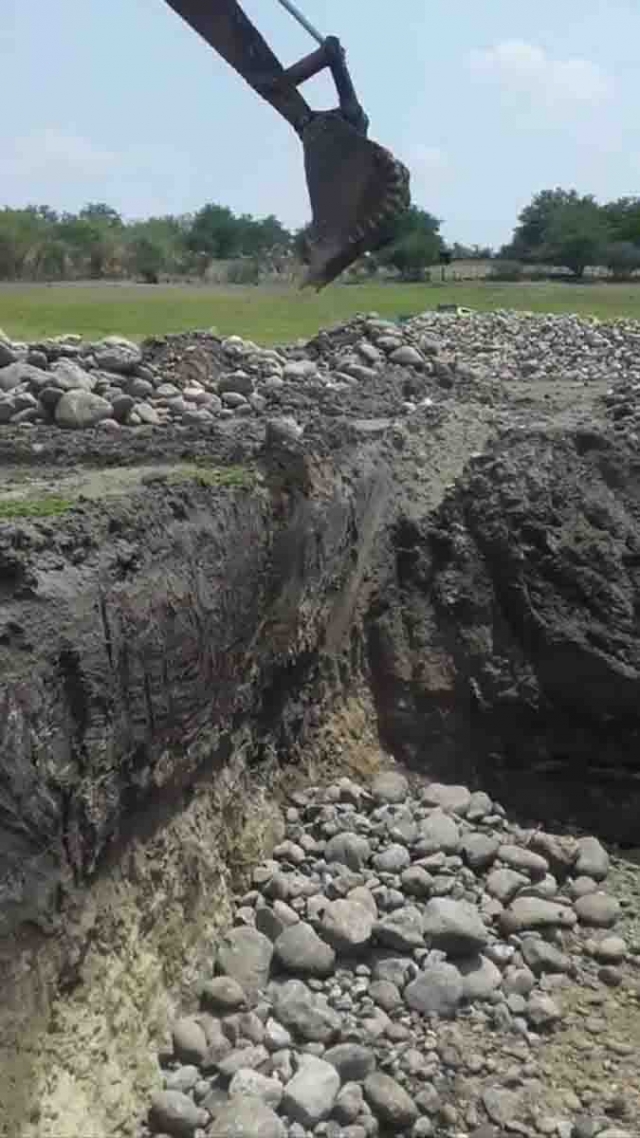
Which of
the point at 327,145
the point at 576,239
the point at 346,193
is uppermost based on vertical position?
the point at 327,145

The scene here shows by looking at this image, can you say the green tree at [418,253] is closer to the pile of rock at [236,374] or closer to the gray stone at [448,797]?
the pile of rock at [236,374]

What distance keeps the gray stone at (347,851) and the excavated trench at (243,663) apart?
353 mm

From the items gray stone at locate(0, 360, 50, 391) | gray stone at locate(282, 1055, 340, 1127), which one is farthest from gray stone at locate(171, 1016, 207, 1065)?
gray stone at locate(0, 360, 50, 391)

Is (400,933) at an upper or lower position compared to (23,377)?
lower

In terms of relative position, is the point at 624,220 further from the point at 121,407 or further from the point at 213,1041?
the point at 213,1041

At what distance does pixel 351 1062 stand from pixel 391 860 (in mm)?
1651

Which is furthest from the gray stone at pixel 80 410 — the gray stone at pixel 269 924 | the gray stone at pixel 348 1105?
the gray stone at pixel 348 1105

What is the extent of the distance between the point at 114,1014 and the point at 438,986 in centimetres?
185

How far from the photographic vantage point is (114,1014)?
5.94 metres

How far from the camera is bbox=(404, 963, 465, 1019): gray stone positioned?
278 inches

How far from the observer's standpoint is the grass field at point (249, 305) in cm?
2208

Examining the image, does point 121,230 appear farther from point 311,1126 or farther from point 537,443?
point 311,1126

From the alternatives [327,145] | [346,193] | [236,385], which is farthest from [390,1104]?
[236,385]

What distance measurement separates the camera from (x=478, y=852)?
8.34m
